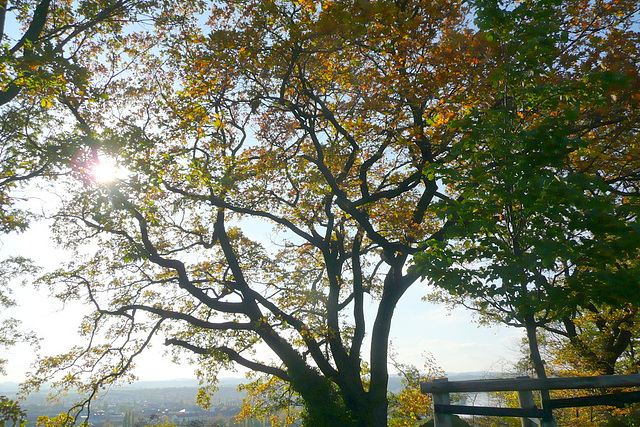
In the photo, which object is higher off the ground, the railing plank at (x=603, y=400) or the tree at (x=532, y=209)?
the tree at (x=532, y=209)

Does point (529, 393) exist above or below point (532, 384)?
below

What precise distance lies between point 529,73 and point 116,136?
7.91 metres

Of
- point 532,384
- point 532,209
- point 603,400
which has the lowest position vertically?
point 603,400

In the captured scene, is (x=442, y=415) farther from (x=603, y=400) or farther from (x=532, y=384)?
(x=603, y=400)

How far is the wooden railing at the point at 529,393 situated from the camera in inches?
125

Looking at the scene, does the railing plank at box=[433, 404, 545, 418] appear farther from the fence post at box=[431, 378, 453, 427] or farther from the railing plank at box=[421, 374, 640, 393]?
the railing plank at box=[421, 374, 640, 393]

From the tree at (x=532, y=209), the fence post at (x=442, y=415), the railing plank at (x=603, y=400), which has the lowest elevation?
the fence post at (x=442, y=415)

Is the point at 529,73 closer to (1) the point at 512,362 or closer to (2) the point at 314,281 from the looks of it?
(2) the point at 314,281

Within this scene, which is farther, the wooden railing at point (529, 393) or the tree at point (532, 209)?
the tree at point (532, 209)

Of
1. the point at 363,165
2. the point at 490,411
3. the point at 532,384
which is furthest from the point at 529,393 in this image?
the point at 363,165

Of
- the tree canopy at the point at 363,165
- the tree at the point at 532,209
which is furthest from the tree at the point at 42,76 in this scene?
the tree at the point at 532,209

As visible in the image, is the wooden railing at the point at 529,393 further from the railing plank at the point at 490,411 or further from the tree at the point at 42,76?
the tree at the point at 42,76

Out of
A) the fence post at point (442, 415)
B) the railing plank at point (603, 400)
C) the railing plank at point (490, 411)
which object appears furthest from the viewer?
the fence post at point (442, 415)

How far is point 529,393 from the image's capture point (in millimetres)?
3771
